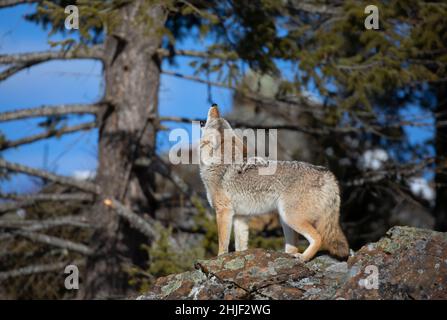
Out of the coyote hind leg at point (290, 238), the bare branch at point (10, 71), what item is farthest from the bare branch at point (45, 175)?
the coyote hind leg at point (290, 238)

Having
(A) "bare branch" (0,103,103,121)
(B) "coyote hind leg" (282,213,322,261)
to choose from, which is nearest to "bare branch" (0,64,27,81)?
(A) "bare branch" (0,103,103,121)

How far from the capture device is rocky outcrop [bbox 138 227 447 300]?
527 cm

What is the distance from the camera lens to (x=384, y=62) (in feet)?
43.7

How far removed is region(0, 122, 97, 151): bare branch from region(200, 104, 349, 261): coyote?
21.8 feet

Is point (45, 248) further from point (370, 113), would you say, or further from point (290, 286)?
point (290, 286)

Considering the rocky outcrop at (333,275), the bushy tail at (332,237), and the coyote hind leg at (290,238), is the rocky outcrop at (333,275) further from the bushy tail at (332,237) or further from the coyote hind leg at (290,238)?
the coyote hind leg at (290,238)

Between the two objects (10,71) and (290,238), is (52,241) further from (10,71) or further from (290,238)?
(290,238)

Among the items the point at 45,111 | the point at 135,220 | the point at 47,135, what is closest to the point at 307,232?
the point at 135,220

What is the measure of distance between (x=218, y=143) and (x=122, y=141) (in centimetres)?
632

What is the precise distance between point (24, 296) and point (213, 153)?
925cm

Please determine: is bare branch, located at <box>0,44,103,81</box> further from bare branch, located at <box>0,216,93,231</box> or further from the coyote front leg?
the coyote front leg

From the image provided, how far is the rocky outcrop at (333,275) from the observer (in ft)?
17.3

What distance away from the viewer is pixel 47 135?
45.1ft
